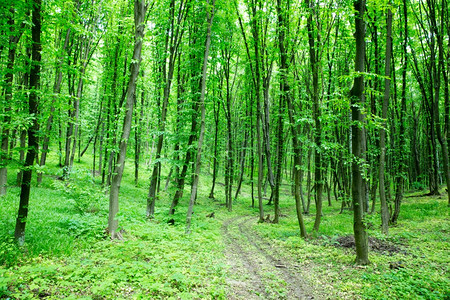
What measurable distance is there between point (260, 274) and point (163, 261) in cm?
278

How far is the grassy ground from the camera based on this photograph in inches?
180

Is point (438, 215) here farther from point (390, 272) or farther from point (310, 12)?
point (310, 12)

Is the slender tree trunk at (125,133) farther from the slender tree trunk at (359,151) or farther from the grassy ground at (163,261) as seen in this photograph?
the slender tree trunk at (359,151)

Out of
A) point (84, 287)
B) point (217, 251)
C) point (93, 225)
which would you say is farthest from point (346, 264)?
point (93, 225)

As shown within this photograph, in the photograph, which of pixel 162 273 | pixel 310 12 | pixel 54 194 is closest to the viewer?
pixel 162 273

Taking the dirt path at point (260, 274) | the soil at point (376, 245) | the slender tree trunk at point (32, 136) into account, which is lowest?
the dirt path at point (260, 274)

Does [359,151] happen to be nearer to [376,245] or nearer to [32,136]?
[376,245]

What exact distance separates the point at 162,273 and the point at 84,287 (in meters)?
1.56

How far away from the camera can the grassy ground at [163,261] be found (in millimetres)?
4570

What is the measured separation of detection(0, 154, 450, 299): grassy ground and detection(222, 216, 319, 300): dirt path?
169 mm

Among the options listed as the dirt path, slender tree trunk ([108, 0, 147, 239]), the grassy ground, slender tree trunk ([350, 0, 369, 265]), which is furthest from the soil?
slender tree trunk ([108, 0, 147, 239])

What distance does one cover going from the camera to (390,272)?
6.36 meters

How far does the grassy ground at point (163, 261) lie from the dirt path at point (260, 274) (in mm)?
169

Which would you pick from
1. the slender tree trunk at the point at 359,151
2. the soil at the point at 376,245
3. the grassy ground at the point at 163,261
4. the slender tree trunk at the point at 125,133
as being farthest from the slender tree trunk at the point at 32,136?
the soil at the point at 376,245
